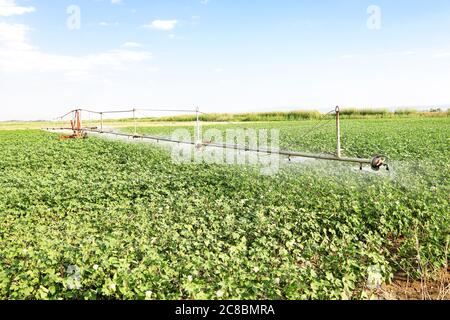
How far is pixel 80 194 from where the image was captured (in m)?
9.43

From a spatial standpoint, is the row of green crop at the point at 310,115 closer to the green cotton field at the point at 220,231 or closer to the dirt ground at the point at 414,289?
the green cotton field at the point at 220,231

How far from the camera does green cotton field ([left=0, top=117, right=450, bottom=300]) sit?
4.69 metres

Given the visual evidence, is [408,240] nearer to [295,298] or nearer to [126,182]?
[295,298]

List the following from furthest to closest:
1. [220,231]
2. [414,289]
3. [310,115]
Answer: [310,115], [220,231], [414,289]

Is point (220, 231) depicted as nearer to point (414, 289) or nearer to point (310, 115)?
point (414, 289)

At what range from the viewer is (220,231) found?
6656mm

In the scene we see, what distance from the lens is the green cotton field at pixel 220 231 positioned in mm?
4688

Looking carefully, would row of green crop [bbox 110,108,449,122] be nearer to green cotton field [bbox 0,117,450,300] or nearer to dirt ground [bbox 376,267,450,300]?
green cotton field [bbox 0,117,450,300]

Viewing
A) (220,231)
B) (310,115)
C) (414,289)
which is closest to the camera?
(414,289)

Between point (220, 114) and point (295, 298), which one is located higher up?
point (220, 114)

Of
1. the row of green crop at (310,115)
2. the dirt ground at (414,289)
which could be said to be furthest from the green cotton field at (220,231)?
the row of green crop at (310,115)

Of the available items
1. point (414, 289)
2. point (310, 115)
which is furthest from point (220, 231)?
point (310, 115)
